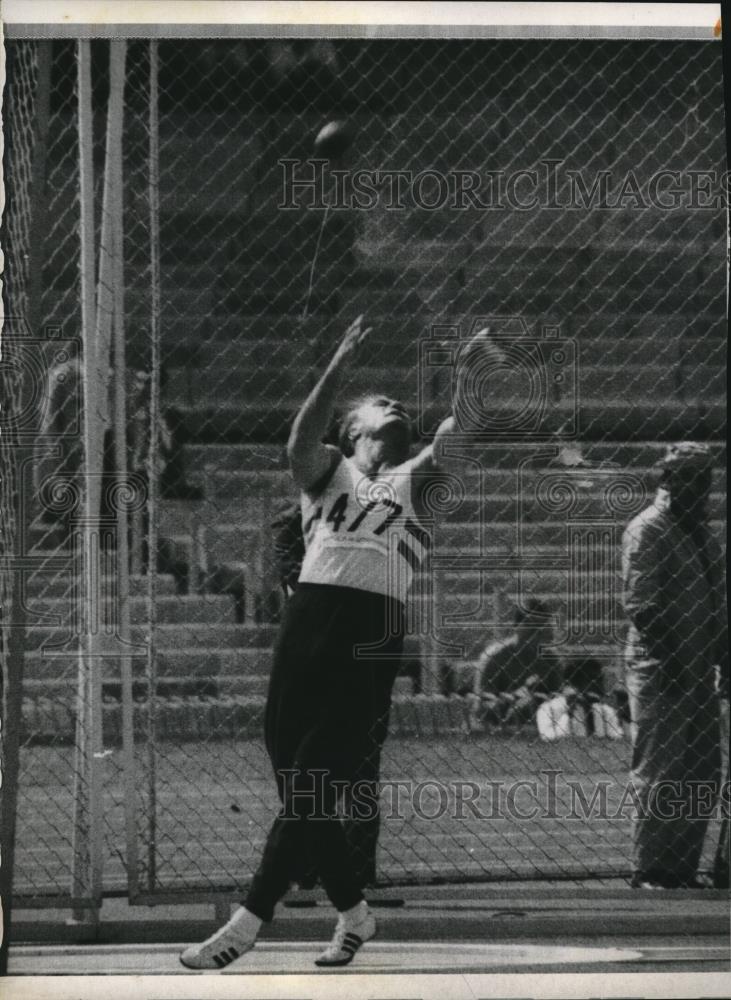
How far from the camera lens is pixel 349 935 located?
4500 millimetres

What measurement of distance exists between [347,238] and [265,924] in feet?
6.85

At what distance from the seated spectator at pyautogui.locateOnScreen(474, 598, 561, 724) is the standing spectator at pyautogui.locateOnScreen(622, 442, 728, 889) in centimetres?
28

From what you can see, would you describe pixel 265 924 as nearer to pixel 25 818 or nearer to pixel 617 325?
pixel 25 818

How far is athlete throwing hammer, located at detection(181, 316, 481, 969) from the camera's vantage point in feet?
14.8

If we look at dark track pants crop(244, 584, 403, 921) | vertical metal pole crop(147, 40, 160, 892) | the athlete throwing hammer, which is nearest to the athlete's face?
the athlete throwing hammer

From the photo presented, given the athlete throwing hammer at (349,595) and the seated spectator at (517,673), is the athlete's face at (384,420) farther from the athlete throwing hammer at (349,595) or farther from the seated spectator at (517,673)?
the seated spectator at (517,673)

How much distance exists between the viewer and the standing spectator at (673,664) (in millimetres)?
4613

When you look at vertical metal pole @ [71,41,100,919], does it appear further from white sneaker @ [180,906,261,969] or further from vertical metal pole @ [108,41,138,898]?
white sneaker @ [180,906,261,969]

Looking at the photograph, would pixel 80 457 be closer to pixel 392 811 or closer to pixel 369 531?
pixel 369 531

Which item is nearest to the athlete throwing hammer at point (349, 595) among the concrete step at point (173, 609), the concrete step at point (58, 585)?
the concrete step at point (173, 609)

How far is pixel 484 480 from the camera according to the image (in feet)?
14.9

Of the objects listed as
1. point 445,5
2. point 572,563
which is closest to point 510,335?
point 572,563

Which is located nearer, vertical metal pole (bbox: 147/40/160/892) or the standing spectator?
Result: vertical metal pole (bbox: 147/40/160/892)

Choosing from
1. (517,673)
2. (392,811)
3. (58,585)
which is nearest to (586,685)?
(517,673)
